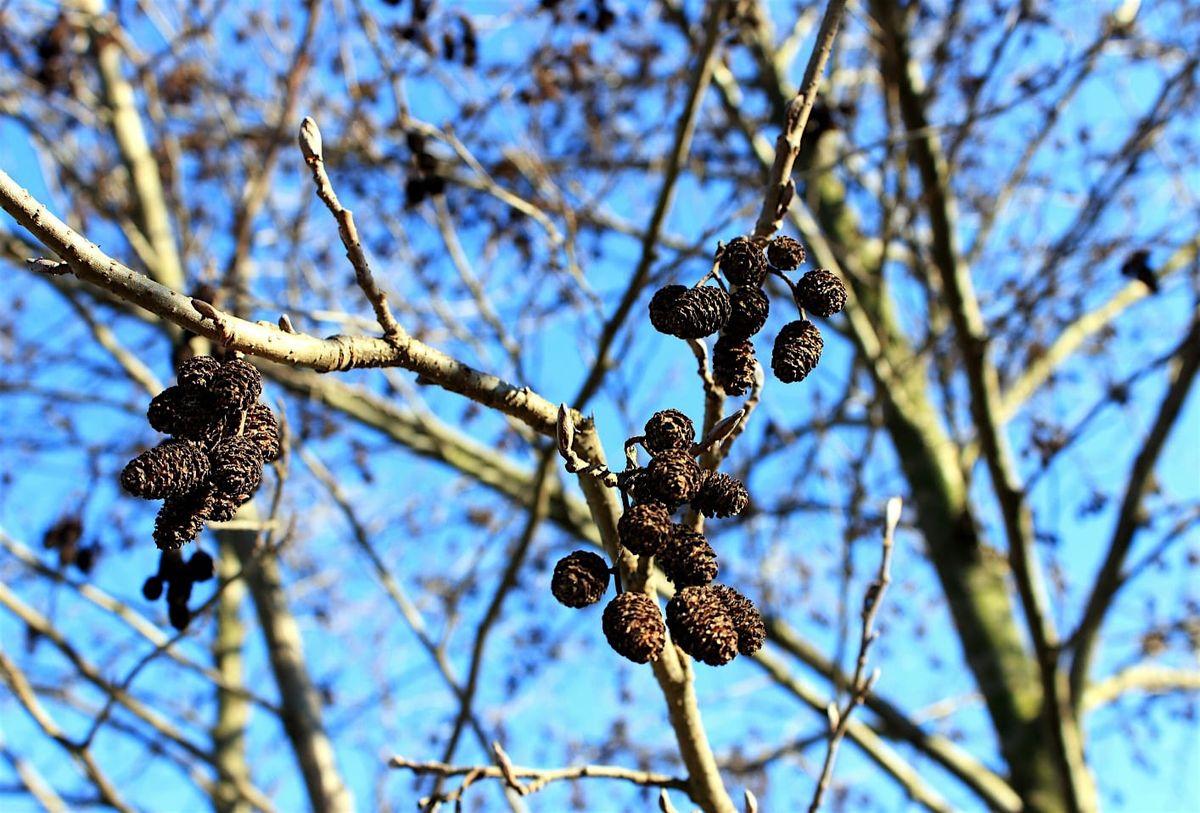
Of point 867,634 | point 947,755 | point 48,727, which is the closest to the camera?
point 867,634

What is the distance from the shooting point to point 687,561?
1471 mm

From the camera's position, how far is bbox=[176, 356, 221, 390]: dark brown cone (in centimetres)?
143

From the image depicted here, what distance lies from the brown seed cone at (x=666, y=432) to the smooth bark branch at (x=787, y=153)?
1.40 feet

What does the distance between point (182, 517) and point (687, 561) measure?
2.22 ft

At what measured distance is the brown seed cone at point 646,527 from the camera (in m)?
1.43

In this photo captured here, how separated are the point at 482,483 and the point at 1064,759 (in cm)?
287

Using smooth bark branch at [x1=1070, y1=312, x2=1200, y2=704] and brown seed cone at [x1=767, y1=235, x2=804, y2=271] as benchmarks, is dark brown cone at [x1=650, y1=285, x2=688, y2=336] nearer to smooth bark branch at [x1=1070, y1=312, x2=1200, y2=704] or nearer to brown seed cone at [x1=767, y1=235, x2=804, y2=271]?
brown seed cone at [x1=767, y1=235, x2=804, y2=271]

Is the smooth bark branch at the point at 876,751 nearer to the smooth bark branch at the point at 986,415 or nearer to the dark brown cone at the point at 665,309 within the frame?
the smooth bark branch at the point at 986,415

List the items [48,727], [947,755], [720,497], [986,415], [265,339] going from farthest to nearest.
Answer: [947,755] < [986,415] < [48,727] < [720,497] < [265,339]

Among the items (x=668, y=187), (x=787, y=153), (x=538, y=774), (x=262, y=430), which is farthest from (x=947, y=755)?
(x=262, y=430)

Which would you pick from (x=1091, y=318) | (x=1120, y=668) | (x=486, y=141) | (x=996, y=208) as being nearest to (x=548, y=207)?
(x=486, y=141)

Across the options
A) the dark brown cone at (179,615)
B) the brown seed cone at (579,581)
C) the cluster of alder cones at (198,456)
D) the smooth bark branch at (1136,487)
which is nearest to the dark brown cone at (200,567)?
the dark brown cone at (179,615)

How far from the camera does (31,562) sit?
13.5 feet

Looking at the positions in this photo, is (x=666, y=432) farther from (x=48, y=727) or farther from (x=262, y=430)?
(x=48, y=727)
